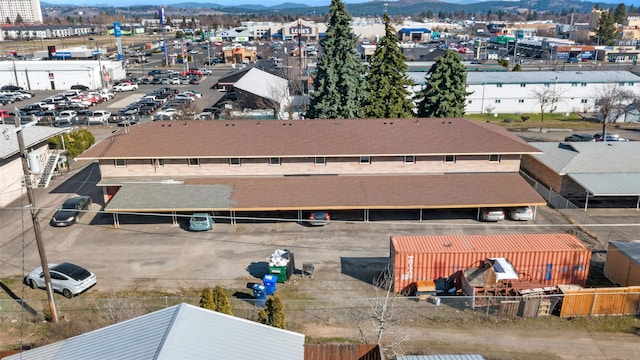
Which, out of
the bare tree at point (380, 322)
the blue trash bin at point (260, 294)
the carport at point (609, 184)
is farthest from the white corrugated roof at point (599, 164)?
the blue trash bin at point (260, 294)

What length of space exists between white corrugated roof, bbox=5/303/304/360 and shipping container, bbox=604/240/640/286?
1964 cm

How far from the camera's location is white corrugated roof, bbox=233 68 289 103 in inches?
2530

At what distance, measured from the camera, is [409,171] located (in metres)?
37.2

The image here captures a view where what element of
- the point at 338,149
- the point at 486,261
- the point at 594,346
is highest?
the point at 338,149

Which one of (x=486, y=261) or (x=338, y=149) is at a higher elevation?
(x=338, y=149)

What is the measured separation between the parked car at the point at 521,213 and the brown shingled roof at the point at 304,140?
4486 millimetres

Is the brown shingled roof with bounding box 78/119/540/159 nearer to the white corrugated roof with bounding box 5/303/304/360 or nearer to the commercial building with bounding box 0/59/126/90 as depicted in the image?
the white corrugated roof with bounding box 5/303/304/360

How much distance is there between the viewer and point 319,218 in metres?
34.1

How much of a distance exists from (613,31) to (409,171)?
485 feet

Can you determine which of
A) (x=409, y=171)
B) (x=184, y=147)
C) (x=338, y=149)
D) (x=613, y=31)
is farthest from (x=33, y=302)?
(x=613, y=31)

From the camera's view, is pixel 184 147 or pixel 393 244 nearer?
pixel 393 244

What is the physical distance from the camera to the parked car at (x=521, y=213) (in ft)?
114

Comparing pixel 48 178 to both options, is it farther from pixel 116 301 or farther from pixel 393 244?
pixel 393 244

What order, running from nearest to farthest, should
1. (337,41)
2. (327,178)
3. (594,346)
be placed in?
1. (594,346)
2. (327,178)
3. (337,41)
